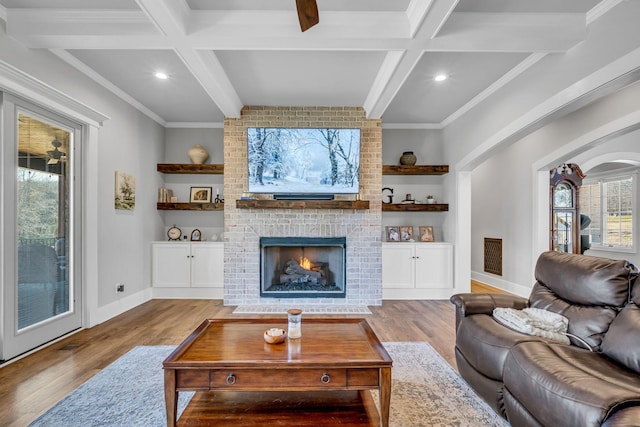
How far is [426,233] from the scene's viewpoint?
5172 mm

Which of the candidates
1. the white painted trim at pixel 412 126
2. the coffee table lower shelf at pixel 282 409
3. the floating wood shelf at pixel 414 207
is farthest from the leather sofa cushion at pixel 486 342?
the white painted trim at pixel 412 126

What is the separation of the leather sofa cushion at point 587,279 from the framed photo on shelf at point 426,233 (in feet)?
8.71

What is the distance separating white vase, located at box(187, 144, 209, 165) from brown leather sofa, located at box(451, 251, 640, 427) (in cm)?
418

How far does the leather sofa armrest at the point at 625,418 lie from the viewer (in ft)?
3.71

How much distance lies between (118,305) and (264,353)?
318cm

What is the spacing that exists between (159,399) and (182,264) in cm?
289

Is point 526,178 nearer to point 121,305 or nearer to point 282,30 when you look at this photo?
point 282,30

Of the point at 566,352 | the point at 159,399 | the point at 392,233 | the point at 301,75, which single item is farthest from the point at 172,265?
the point at 566,352

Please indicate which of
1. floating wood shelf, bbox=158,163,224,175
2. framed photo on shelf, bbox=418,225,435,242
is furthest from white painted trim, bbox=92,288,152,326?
framed photo on shelf, bbox=418,225,435,242

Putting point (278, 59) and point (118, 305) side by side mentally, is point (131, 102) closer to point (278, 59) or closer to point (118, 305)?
point (278, 59)

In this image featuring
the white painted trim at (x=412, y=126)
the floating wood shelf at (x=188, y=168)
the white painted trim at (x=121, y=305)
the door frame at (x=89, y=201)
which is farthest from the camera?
the white painted trim at (x=412, y=126)

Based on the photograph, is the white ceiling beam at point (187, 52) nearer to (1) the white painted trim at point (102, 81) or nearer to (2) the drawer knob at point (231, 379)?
(1) the white painted trim at point (102, 81)

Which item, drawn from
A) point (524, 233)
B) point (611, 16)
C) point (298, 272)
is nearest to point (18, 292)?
point (298, 272)

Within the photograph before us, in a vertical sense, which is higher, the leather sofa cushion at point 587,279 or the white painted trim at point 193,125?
the white painted trim at point 193,125
